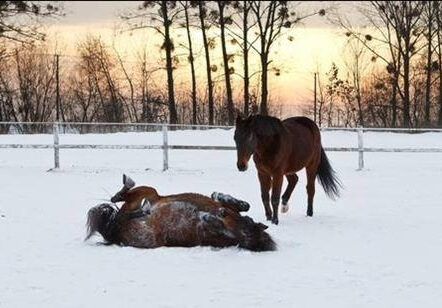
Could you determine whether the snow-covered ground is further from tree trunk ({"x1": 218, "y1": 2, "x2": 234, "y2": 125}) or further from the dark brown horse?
tree trunk ({"x1": 218, "y1": 2, "x2": 234, "y2": 125})

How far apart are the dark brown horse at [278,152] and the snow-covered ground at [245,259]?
1.33 feet

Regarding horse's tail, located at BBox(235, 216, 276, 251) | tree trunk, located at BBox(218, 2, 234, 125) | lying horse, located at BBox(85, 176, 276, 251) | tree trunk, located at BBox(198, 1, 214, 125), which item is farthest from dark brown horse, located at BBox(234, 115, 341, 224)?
tree trunk, located at BBox(198, 1, 214, 125)

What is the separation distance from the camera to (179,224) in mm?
6133

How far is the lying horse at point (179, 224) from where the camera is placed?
19.8 feet

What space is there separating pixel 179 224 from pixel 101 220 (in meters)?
0.82

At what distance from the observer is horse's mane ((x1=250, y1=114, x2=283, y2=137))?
7512mm

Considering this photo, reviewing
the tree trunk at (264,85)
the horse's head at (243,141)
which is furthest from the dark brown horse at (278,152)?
the tree trunk at (264,85)

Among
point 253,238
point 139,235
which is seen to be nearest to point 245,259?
point 253,238

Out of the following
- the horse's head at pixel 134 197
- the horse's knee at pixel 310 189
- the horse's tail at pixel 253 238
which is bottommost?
the horse's tail at pixel 253 238

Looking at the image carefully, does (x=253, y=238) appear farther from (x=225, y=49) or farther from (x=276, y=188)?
(x=225, y=49)

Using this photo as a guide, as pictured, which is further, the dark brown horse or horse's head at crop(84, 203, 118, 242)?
the dark brown horse

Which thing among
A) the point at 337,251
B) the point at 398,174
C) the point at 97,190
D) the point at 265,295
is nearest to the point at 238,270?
the point at 265,295

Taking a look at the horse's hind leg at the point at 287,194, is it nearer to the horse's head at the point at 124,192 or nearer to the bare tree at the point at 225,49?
the horse's head at the point at 124,192

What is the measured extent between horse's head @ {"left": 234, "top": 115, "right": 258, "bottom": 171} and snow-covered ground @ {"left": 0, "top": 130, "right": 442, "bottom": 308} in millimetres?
860
